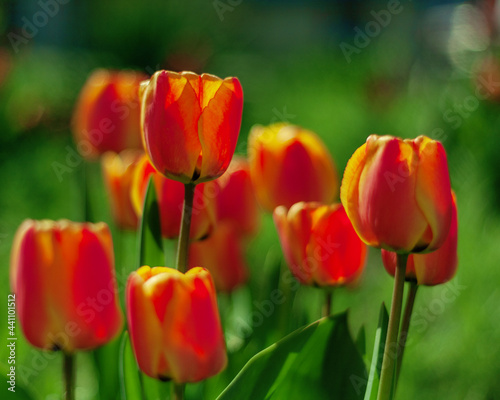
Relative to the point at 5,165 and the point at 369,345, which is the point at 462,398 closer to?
the point at 369,345

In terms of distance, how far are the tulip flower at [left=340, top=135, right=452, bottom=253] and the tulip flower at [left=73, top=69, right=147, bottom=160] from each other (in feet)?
2.28

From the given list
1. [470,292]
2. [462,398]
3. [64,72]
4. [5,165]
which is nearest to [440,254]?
[462,398]

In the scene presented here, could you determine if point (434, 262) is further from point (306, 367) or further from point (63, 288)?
point (63, 288)

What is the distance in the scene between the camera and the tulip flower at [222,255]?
1.00m

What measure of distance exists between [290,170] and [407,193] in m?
0.40

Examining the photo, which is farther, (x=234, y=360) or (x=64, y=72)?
(x=64, y=72)

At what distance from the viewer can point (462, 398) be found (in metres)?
1.29

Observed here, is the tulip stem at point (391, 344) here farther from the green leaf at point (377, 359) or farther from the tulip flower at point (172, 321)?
the tulip flower at point (172, 321)

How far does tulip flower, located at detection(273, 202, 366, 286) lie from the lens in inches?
30.9

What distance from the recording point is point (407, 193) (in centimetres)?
61

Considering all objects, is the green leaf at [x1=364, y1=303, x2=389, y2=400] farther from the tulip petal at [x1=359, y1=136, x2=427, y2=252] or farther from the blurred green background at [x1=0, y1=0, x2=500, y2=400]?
the blurred green background at [x1=0, y1=0, x2=500, y2=400]

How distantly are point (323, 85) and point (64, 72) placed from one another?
1755 mm

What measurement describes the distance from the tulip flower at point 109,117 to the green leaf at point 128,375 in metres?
0.55

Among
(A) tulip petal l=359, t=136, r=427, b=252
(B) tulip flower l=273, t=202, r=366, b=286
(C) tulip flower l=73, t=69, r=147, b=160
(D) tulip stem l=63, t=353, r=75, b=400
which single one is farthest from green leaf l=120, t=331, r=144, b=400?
(C) tulip flower l=73, t=69, r=147, b=160
